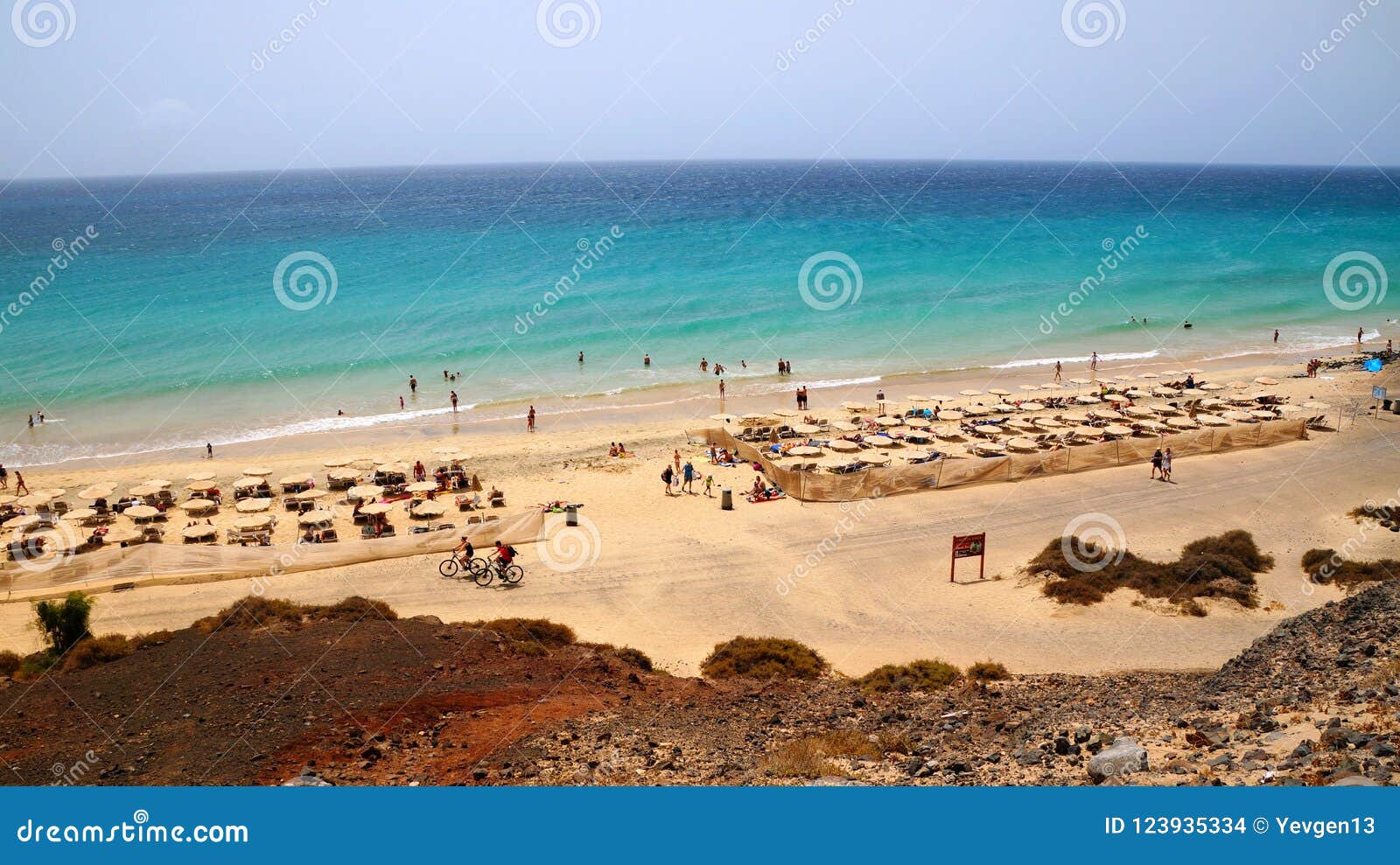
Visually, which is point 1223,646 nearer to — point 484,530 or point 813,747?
point 813,747

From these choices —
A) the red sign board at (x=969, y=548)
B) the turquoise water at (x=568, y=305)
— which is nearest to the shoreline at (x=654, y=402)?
the turquoise water at (x=568, y=305)

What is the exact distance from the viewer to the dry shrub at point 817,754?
9.48 m

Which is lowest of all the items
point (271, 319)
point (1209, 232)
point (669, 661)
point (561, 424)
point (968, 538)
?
point (669, 661)

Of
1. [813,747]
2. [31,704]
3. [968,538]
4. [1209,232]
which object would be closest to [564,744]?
[813,747]

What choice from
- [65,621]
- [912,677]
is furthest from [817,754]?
[65,621]

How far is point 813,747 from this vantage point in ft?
35.1

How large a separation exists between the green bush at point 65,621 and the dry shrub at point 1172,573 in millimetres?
18691

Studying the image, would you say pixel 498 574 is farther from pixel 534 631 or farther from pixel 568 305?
pixel 568 305

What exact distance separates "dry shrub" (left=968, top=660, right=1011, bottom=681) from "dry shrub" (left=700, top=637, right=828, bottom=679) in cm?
252

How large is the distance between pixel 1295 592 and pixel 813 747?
44.8ft

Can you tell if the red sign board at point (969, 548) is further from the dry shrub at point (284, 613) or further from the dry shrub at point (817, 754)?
the dry shrub at point (284, 613)

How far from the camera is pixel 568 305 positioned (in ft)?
199

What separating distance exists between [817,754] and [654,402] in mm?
31430

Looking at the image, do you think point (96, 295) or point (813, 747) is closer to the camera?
point (813, 747)
